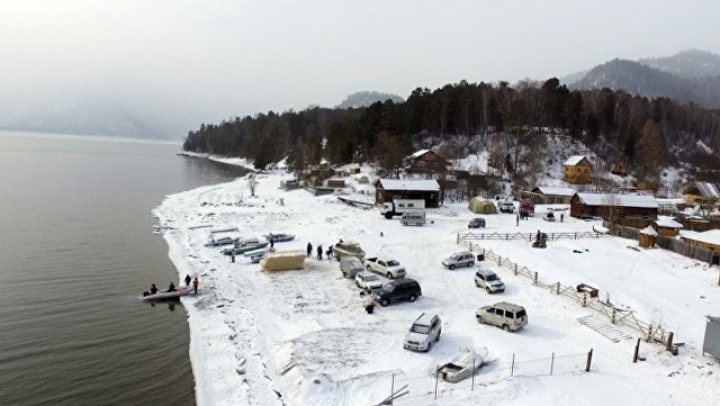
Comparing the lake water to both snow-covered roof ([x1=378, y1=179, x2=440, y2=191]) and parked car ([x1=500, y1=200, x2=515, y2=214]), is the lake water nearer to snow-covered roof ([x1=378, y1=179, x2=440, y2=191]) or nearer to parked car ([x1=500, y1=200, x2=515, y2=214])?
snow-covered roof ([x1=378, y1=179, x2=440, y2=191])

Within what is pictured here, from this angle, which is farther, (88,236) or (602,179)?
(602,179)

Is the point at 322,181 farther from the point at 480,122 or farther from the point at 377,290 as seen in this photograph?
the point at 377,290

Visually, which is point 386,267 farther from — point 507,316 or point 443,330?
point 507,316

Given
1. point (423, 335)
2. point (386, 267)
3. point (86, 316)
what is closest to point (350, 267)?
point (386, 267)

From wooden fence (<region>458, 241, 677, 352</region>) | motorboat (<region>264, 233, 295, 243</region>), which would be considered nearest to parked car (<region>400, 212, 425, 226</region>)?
motorboat (<region>264, 233, 295, 243</region>)

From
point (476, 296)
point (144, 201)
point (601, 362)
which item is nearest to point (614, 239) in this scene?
point (476, 296)
